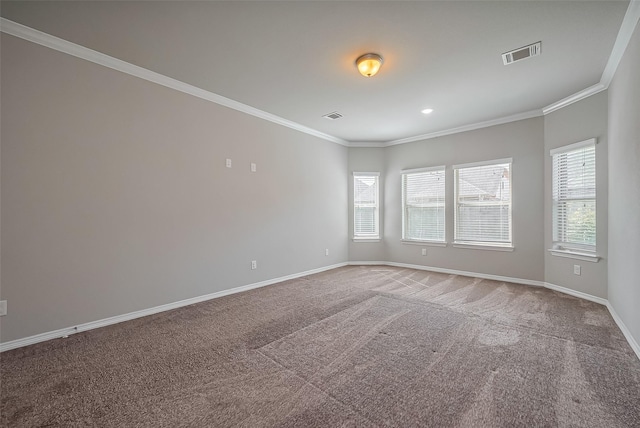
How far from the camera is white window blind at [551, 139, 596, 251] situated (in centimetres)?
375

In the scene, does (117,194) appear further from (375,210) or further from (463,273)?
(463,273)

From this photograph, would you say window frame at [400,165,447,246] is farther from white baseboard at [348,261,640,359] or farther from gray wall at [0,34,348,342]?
gray wall at [0,34,348,342]

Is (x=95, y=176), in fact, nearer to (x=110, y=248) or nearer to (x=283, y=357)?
(x=110, y=248)

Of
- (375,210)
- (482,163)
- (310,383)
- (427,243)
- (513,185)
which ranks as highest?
(482,163)

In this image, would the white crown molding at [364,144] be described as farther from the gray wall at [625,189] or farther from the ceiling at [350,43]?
the gray wall at [625,189]

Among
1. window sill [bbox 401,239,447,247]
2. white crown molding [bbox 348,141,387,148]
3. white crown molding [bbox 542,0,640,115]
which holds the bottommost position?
window sill [bbox 401,239,447,247]

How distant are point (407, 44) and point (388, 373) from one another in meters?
2.92

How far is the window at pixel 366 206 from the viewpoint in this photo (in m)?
6.45

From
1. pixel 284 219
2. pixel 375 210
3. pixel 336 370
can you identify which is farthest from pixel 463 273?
pixel 336 370

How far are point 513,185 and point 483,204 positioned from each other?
0.56m

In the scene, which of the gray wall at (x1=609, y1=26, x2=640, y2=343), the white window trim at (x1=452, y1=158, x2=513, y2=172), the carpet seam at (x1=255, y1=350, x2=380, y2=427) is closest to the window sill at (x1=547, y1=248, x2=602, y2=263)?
the gray wall at (x1=609, y1=26, x2=640, y2=343)

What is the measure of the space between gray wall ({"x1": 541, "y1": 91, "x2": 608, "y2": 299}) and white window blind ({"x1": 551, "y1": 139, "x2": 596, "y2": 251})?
82 mm

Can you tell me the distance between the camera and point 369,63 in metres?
2.91

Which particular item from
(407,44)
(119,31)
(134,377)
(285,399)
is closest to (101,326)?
(134,377)
